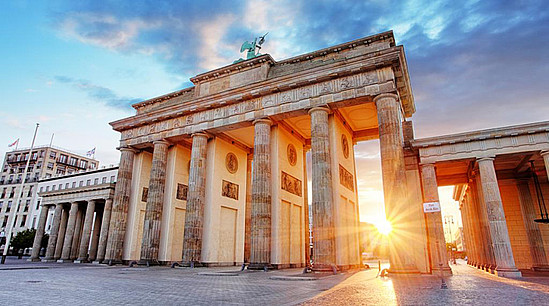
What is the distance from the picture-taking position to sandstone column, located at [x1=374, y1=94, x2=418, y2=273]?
53.3 ft

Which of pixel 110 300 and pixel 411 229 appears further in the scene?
pixel 411 229

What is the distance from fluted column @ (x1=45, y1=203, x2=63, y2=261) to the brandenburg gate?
1134 cm

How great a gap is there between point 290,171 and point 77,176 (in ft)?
136

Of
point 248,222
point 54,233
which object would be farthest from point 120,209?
point 54,233

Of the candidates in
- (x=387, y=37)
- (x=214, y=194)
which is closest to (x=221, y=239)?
(x=214, y=194)

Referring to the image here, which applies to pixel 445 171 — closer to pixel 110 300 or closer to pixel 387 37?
pixel 387 37

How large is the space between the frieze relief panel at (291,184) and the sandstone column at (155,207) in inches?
402

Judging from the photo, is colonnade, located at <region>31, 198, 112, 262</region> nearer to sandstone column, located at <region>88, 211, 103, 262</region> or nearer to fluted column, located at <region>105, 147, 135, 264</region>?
sandstone column, located at <region>88, 211, 103, 262</region>

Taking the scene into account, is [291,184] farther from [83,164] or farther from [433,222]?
[83,164]

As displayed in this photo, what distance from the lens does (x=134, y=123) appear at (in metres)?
28.7

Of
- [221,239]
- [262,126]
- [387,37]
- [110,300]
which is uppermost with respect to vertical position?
[387,37]

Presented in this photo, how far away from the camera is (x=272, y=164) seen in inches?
899

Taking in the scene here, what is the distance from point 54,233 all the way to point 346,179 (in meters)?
30.6

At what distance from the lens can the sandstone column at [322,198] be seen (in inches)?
711
